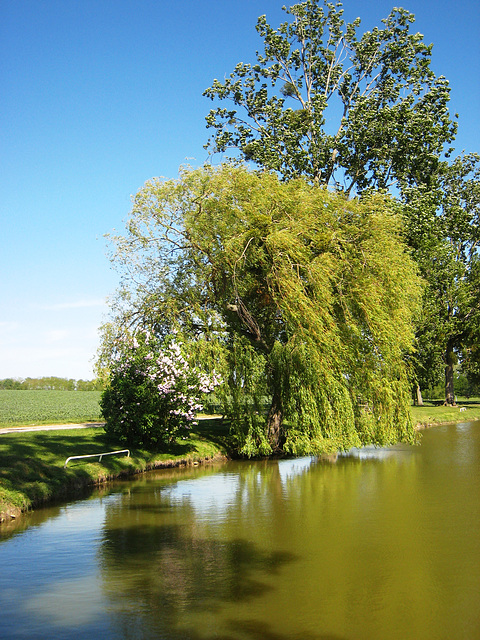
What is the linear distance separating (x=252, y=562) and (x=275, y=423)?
13.4 meters

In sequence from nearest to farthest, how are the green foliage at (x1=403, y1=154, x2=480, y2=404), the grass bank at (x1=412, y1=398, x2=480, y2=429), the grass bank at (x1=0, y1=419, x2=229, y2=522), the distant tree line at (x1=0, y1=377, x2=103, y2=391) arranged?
the grass bank at (x1=0, y1=419, x2=229, y2=522)
the grass bank at (x1=412, y1=398, x2=480, y2=429)
the green foliage at (x1=403, y1=154, x2=480, y2=404)
the distant tree line at (x1=0, y1=377, x2=103, y2=391)

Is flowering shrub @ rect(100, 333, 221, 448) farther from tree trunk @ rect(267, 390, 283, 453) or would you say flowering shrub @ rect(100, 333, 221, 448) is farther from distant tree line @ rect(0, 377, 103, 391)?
distant tree line @ rect(0, 377, 103, 391)

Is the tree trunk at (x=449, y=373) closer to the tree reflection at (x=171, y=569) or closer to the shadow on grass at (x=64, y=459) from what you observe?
the shadow on grass at (x=64, y=459)

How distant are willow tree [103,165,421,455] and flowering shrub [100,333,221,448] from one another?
4.72 ft

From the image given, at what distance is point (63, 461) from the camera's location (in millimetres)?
18766

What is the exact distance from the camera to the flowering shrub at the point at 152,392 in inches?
866

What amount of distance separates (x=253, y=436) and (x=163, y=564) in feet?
42.2

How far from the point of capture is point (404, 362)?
75.3 ft

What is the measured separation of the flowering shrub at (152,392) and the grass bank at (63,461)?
2.71 ft

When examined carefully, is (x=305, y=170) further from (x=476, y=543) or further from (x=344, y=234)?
(x=476, y=543)

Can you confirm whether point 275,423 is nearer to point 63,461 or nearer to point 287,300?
point 287,300

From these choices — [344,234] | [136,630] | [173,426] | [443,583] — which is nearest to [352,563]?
[443,583]

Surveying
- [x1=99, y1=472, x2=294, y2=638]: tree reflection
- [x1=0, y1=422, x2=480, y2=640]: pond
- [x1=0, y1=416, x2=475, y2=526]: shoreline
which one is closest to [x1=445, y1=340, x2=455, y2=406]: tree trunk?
[x1=0, y1=416, x2=475, y2=526]: shoreline

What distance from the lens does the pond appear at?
27.1 ft
